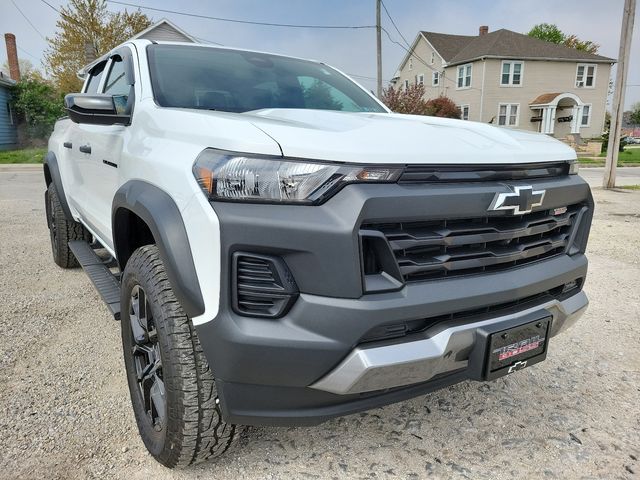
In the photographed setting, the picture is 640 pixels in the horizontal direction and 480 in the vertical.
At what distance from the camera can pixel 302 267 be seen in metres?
1.50

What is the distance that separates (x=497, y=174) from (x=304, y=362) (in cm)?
97

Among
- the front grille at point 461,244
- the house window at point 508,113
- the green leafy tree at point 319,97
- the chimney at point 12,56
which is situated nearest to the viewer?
the front grille at point 461,244

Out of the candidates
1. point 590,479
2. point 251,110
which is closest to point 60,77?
point 251,110

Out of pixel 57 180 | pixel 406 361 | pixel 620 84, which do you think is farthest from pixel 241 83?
pixel 620 84

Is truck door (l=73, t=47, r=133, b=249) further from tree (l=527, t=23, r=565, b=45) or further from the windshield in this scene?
tree (l=527, t=23, r=565, b=45)

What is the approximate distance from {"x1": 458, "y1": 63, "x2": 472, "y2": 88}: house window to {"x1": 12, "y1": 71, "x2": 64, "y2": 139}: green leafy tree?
2311 centimetres

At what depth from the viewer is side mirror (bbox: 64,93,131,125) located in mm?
2320

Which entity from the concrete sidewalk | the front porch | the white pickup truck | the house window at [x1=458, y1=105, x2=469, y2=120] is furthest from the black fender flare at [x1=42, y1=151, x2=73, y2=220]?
the front porch

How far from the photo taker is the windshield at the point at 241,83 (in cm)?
251

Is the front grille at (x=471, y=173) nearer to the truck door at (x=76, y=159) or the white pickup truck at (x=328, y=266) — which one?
the white pickup truck at (x=328, y=266)

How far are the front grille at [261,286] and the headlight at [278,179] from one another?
0.19 m

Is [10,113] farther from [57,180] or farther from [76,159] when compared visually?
[76,159]

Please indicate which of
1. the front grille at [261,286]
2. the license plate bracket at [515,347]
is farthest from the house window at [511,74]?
the front grille at [261,286]

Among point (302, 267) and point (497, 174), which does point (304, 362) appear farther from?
point (497, 174)
